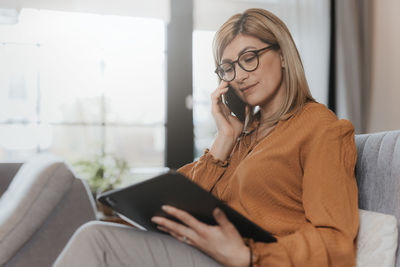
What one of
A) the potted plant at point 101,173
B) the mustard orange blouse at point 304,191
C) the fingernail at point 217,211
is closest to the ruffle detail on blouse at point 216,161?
the mustard orange blouse at point 304,191

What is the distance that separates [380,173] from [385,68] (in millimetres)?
1838

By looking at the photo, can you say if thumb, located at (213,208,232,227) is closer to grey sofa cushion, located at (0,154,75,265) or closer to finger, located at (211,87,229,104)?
finger, located at (211,87,229,104)

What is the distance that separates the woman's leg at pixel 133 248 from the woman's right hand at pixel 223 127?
0.43 m

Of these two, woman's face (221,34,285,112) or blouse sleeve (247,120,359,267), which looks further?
woman's face (221,34,285,112)

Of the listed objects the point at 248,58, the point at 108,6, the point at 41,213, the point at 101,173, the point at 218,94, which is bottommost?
the point at 101,173

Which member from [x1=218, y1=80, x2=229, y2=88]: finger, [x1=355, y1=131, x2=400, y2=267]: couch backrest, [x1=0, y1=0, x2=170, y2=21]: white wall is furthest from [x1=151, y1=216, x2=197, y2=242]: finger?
[x1=0, y1=0, x2=170, y2=21]: white wall

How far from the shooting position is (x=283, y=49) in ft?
3.65

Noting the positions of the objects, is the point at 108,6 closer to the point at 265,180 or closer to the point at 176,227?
the point at 265,180

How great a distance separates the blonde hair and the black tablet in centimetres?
41

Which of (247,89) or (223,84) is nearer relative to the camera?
(247,89)

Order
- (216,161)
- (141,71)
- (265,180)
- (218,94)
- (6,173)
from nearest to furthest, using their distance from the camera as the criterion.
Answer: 1. (265,180)
2. (216,161)
3. (218,94)
4. (6,173)
5. (141,71)

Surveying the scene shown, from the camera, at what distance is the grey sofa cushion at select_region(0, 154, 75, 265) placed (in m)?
1.24

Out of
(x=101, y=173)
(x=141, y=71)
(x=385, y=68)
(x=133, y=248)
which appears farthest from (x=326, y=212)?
(x=141, y=71)

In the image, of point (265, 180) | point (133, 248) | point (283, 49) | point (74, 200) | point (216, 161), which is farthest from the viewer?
point (74, 200)
